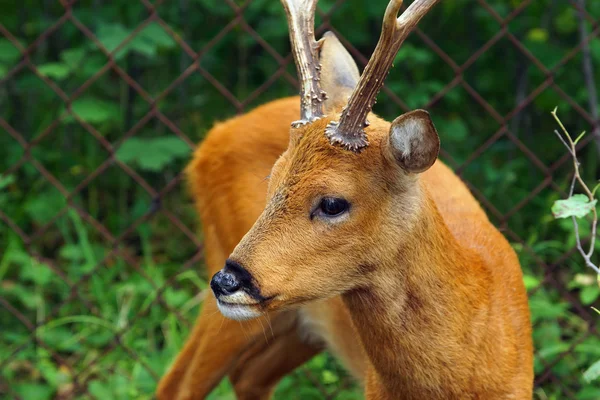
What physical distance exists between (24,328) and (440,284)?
8.55ft

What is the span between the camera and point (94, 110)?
5004mm

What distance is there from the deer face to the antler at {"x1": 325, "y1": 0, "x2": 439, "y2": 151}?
0.04m

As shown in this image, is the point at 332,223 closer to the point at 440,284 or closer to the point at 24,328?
the point at 440,284

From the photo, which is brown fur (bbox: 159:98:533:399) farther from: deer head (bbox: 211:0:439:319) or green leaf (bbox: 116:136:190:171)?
green leaf (bbox: 116:136:190:171)

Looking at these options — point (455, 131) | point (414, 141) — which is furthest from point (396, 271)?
point (455, 131)

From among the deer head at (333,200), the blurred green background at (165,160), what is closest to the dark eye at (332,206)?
the deer head at (333,200)

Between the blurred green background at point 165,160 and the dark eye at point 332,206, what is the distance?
1.55 m

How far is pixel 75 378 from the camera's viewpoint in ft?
13.9

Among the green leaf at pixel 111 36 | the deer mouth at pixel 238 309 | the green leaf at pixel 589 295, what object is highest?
the green leaf at pixel 111 36

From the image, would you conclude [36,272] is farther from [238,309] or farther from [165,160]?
[238,309]

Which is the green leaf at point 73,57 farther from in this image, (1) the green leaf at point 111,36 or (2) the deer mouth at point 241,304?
(2) the deer mouth at point 241,304

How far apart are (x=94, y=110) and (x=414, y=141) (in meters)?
2.79

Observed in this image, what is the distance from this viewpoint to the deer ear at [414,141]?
2.50 m

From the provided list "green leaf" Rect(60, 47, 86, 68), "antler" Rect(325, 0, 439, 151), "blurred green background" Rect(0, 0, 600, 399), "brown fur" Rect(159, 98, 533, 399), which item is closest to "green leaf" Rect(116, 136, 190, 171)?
"blurred green background" Rect(0, 0, 600, 399)
